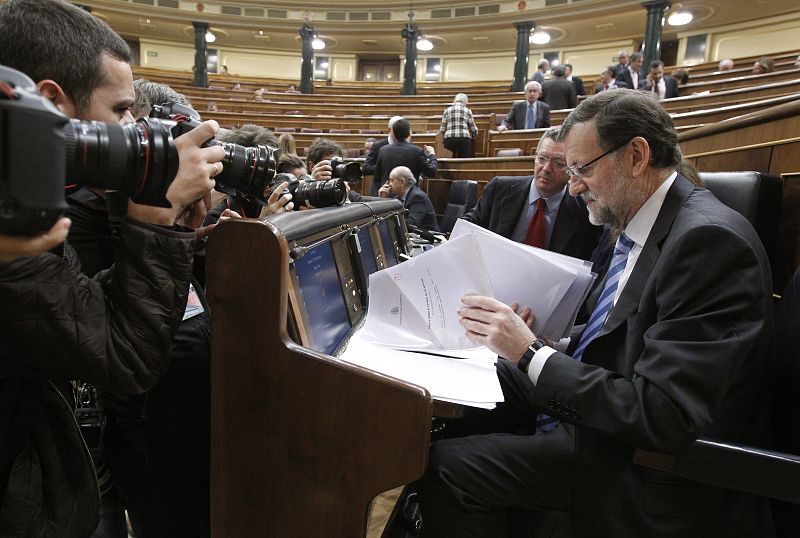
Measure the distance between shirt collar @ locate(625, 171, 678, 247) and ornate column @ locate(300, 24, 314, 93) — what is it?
11012 mm

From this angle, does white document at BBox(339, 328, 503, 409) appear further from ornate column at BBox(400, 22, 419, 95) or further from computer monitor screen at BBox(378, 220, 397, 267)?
ornate column at BBox(400, 22, 419, 95)

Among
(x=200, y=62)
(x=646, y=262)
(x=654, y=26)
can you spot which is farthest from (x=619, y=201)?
(x=200, y=62)

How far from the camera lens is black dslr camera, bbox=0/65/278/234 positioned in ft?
1.26

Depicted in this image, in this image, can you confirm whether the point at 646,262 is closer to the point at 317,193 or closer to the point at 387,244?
the point at 317,193

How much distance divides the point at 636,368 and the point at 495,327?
0.24 meters

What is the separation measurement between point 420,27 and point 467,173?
7567 millimetres

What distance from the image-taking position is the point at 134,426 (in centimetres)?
93

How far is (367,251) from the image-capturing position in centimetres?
142

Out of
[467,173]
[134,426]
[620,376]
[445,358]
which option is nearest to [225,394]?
[134,426]

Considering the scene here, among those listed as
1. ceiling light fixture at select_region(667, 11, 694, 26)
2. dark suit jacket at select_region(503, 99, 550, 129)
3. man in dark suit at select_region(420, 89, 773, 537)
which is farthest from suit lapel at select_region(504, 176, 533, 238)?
ceiling light fixture at select_region(667, 11, 694, 26)

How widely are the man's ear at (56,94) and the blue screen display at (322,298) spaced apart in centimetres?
40

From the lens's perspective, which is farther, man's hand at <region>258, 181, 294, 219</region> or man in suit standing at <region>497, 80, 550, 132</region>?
man in suit standing at <region>497, 80, 550, 132</region>

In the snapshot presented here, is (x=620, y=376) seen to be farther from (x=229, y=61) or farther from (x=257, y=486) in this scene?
(x=229, y=61)

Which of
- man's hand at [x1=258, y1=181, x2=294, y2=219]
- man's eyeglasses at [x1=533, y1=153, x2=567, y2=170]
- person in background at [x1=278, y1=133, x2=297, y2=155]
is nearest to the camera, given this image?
man's hand at [x1=258, y1=181, x2=294, y2=219]
